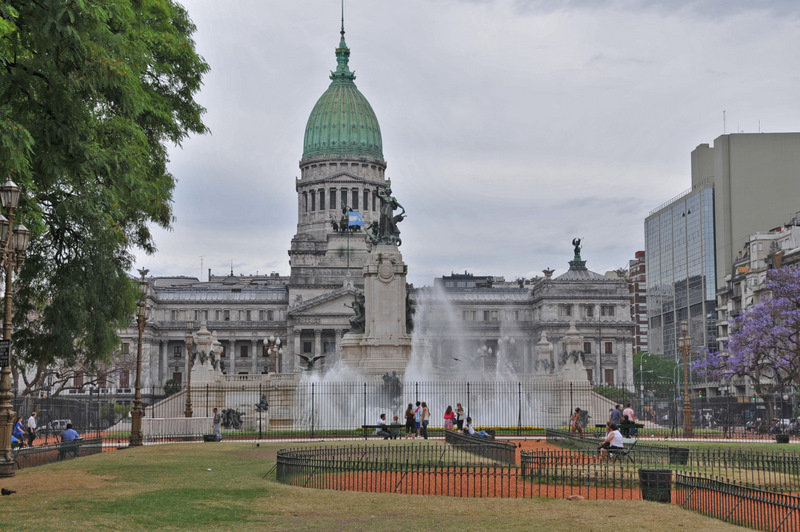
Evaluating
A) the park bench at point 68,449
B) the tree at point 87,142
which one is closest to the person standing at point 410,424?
the tree at point 87,142

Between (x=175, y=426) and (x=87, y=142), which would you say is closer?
(x=87, y=142)

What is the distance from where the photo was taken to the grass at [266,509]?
634 inches

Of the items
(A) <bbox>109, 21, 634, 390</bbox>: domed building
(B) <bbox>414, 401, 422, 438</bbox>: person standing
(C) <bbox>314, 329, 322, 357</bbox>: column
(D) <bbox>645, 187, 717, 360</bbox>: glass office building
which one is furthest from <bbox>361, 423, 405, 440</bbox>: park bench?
(D) <bbox>645, 187, 717, 360</bbox>: glass office building

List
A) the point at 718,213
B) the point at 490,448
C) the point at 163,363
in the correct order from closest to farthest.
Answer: the point at 490,448
the point at 163,363
the point at 718,213

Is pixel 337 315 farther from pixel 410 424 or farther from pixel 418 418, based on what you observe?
pixel 410 424

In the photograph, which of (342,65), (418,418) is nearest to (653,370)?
(342,65)

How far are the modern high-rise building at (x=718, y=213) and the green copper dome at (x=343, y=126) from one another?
53884mm

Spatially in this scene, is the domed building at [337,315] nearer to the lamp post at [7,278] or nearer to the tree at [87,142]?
the tree at [87,142]

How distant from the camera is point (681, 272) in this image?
167 metres

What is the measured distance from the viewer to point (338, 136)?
170875mm

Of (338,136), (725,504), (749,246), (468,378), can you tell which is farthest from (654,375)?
(725,504)

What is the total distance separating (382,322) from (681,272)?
400ft

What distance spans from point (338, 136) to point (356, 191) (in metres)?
10.1

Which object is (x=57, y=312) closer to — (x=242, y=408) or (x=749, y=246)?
(x=242, y=408)
